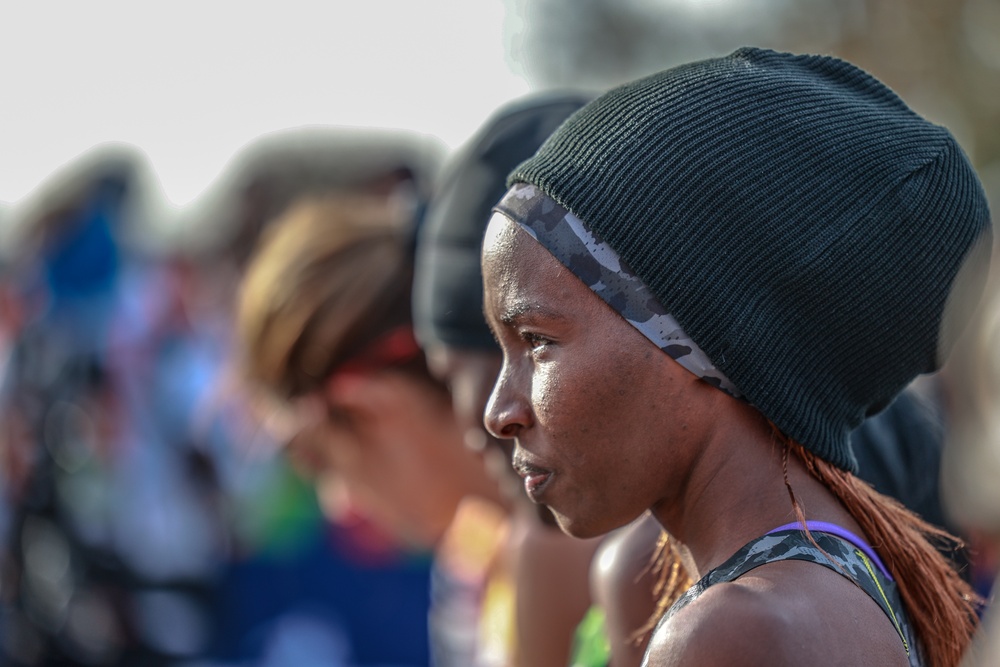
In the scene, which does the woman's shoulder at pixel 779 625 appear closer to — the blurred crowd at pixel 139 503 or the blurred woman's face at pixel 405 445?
the blurred woman's face at pixel 405 445

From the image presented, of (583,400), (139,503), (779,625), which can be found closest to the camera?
(779,625)

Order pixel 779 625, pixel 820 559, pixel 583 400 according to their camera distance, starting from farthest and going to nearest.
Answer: pixel 583 400
pixel 820 559
pixel 779 625

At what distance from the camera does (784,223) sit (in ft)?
5.21

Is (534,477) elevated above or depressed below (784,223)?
below

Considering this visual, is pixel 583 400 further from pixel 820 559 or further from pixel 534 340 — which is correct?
pixel 820 559

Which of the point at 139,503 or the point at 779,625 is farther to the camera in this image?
the point at 139,503

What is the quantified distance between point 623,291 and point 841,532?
460 millimetres

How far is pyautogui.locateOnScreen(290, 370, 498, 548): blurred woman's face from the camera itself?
142 inches

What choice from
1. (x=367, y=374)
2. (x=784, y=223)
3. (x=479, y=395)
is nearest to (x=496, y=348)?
(x=479, y=395)

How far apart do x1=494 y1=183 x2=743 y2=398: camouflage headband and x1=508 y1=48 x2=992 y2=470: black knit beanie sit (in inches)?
0.7

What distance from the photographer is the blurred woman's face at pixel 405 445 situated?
3.60 metres

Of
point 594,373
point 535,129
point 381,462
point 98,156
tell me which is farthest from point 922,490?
point 98,156

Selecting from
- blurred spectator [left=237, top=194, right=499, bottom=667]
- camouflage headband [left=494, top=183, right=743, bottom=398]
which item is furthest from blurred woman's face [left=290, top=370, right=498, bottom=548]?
camouflage headband [left=494, top=183, right=743, bottom=398]

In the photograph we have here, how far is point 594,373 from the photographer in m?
1.60
